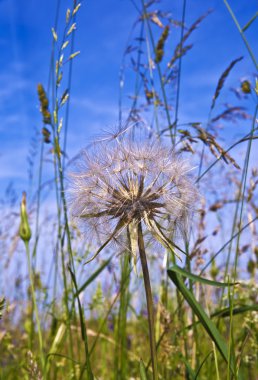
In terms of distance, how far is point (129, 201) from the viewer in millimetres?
1578

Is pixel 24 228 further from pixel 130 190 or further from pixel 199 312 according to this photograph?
pixel 199 312

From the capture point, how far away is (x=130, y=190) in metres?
1.62

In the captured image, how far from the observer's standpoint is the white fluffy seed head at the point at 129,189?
1.57 m

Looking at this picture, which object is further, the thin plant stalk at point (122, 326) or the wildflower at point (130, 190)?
the thin plant stalk at point (122, 326)

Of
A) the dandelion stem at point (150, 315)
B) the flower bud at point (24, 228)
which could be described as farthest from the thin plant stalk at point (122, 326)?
the dandelion stem at point (150, 315)

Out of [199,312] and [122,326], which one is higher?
[122,326]

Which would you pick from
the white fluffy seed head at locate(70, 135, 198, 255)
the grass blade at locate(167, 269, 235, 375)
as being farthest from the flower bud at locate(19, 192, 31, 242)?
the grass blade at locate(167, 269, 235, 375)

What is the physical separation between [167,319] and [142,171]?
843 millimetres

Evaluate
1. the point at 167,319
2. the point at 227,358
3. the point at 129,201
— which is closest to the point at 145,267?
the point at 129,201

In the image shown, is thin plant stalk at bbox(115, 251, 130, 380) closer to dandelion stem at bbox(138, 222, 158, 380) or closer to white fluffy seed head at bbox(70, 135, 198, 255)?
white fluffy seed head at bbox(70, 135, 198, 255)

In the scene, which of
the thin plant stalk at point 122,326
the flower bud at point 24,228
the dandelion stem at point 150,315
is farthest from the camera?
the thin plant stalk at point 122,326

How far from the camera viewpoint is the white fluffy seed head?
5.16ft

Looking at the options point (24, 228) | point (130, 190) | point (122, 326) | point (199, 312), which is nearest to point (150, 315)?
point (199, 312)

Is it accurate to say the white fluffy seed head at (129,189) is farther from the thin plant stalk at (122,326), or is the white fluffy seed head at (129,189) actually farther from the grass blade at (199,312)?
the thin plant stalk at (122,326)
